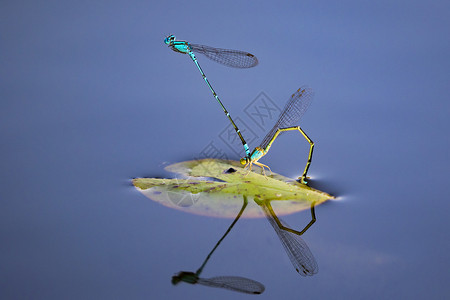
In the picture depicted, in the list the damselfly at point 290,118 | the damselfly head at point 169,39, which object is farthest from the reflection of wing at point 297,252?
the damselfly head at point 169,39

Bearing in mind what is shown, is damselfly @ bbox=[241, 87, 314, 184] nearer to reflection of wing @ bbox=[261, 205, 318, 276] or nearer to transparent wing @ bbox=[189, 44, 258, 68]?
transparent wing @ bbox=[189, 44, 258, 68]

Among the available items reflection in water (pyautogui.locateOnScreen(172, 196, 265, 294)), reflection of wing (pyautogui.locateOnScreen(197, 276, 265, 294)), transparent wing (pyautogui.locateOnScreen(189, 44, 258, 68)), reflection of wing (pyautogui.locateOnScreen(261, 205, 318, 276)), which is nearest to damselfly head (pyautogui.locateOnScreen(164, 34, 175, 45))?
transparent wing (pyautogui.locateOnScreen(189, 44, 258, 68))

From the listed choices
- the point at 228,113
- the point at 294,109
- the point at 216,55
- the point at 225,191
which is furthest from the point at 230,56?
the point at 225,191

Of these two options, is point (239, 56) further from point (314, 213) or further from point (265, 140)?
point (314, 213)

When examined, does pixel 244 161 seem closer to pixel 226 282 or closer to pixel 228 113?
pixel 228 113

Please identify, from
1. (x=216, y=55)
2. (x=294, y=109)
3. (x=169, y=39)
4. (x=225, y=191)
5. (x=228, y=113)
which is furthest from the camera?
(x=216, y=55)

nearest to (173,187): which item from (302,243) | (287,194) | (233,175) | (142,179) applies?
(142,179)

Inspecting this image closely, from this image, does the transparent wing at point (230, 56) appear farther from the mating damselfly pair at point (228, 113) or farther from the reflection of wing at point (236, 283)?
the reflection of wing at point (236, 283)
